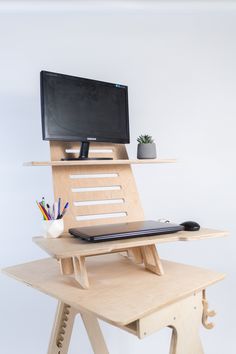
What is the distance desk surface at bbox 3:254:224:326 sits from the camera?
95cm

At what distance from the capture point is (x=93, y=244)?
3.61 ft

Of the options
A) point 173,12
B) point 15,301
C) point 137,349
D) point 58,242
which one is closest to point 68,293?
point 58,242

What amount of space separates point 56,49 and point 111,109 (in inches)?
24.2

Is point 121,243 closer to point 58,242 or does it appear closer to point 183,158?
point 58,242

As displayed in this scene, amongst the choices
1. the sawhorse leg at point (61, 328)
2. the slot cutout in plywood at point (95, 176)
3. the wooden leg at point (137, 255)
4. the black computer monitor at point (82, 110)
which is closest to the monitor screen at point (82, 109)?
the black computer monitor at point (82, 110)

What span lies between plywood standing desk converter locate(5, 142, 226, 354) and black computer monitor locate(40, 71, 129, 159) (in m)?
0.08

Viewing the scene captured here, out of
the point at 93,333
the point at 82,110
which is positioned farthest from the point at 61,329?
the point at 82,110

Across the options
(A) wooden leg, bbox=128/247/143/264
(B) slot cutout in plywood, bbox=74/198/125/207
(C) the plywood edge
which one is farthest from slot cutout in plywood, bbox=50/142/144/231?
(C) the plywood edge

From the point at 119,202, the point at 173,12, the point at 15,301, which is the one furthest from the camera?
the point at 173,12

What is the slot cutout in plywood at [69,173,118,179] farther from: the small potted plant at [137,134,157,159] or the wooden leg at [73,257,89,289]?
the wooden leg at [73,257,89,289]

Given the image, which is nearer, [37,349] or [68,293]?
[68,293]

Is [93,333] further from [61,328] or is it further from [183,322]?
[183,322]

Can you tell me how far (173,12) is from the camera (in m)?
1.95

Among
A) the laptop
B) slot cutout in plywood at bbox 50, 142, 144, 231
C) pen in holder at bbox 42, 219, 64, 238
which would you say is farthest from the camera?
slot cutout in plywood at bbox 50, 142, 144, 231
